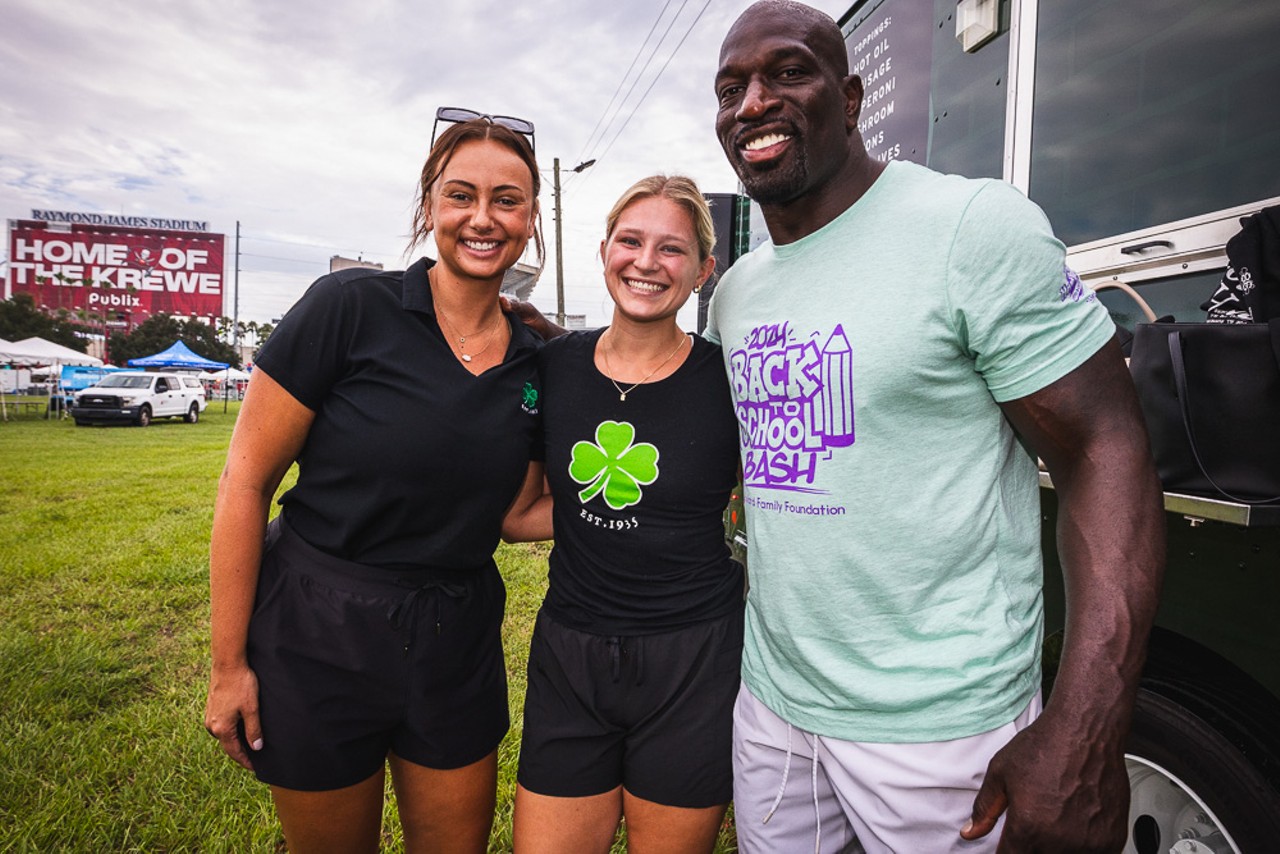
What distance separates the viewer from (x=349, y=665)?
5.58 feet

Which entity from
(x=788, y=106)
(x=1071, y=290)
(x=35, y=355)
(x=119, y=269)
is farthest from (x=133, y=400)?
(x=119, y=269)

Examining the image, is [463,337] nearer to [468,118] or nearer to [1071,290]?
[468,118]

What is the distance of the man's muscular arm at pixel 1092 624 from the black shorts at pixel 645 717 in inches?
27.4

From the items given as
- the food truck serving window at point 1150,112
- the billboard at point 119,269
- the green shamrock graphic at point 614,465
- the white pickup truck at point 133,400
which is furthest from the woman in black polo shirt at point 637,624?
the billboard at point 119,269

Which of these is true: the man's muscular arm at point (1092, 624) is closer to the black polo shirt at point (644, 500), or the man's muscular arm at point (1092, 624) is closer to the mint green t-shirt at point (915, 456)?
the mint green t-shirt at point (915, 456)

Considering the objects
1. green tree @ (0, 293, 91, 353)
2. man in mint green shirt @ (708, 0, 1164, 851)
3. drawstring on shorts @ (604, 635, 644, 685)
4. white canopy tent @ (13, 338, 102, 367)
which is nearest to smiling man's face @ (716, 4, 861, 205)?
man in mint green shirt @ (708, 0, 1164, 851)

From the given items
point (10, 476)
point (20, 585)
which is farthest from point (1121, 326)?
point (10, 476)

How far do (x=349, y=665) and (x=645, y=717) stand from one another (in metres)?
0.71

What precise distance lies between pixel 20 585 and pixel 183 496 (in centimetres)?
395

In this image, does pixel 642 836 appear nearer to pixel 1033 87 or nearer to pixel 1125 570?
pixel 1125 570

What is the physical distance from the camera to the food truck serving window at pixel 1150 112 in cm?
175

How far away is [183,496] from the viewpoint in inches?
364

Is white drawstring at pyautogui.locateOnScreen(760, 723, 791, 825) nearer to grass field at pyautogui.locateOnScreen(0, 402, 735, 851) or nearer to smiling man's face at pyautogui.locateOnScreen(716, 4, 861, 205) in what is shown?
smiling man's face at pyautogui.locateOnScreen(716, 4, 861, 205)

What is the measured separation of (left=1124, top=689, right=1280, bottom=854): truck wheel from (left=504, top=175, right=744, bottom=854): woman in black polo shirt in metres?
0.93
